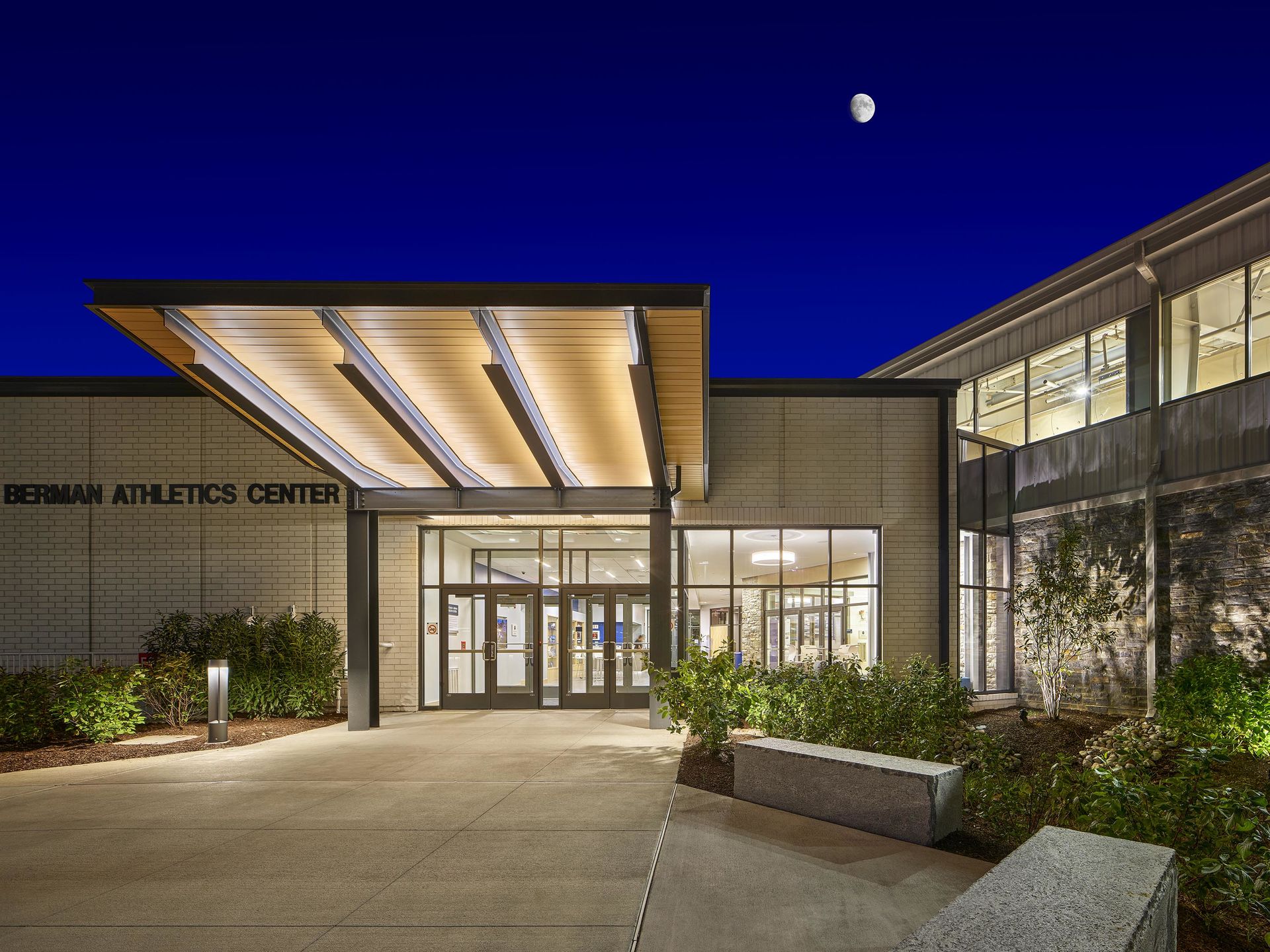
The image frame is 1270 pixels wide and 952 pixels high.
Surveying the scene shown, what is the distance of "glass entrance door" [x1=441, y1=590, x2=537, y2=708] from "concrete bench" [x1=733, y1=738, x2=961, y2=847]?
29.2ft

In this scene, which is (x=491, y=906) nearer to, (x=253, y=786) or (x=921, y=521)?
(x=253, y=786)

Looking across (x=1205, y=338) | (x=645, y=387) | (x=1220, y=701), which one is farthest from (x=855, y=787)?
(x=1205, y=338)

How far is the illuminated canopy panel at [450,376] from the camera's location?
8.19 m

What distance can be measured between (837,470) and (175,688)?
38.7ft

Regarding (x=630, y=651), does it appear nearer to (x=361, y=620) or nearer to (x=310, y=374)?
(x=361, y=620)

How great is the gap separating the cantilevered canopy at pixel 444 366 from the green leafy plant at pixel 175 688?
4175 millimetres

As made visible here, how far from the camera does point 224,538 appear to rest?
15188mm

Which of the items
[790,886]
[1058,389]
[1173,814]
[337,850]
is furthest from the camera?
[1058,389]

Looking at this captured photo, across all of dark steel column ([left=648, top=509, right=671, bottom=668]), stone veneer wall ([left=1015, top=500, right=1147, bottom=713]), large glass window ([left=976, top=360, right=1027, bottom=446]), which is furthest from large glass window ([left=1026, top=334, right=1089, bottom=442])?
dark steel column ([left=648, top=509, right=671, bottom=668])

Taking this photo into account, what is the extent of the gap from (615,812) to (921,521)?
397 inches

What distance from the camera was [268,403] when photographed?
33.4ft

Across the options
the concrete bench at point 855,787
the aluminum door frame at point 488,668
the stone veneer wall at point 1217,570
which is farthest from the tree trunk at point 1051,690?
the aluminum door frame at point 488,668

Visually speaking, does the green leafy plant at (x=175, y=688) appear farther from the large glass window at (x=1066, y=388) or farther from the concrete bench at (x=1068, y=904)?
the large glass window at (x=1066, y=388)

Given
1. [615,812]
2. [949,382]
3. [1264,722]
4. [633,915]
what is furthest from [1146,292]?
[633,915]
